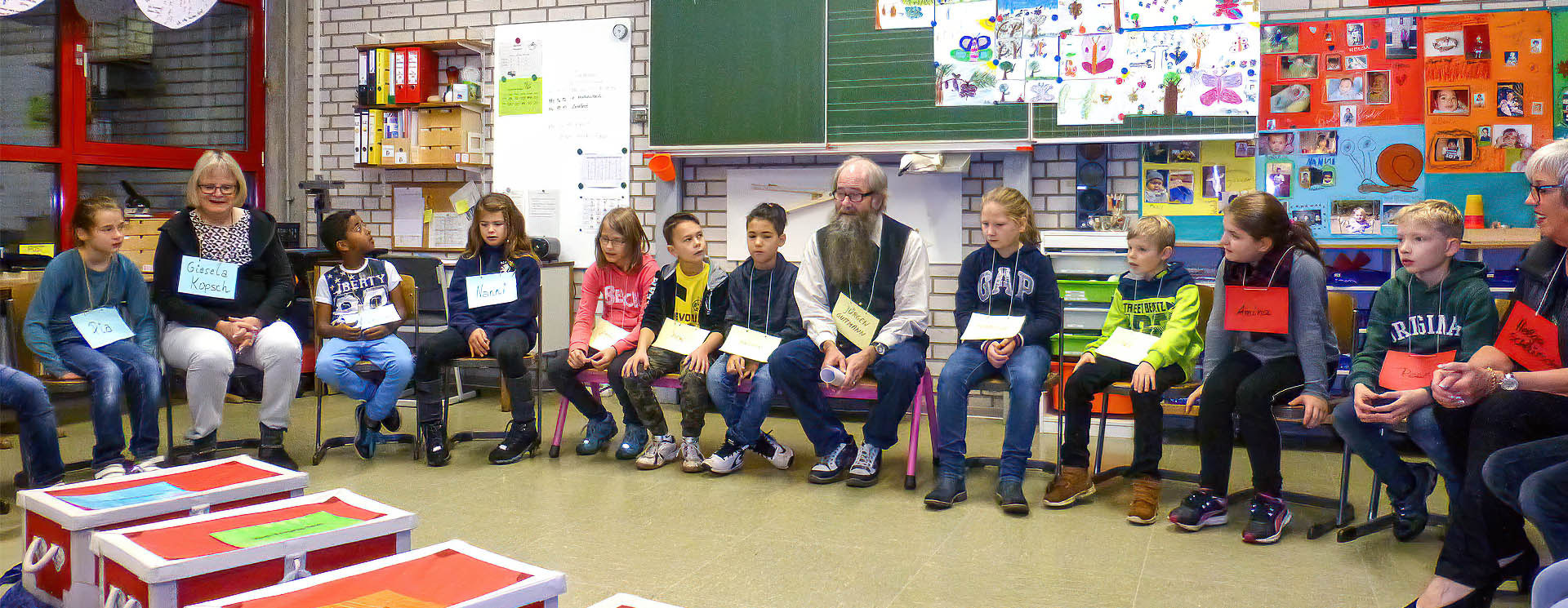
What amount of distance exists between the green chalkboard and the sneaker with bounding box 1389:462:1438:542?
9.15 feet

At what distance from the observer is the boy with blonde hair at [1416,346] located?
8.73ft

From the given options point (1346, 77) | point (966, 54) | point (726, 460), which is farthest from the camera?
point (966, 54)

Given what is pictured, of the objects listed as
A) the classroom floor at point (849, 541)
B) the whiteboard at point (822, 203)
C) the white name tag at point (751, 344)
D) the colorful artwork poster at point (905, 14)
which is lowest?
the classroom floor at point (849, 541)

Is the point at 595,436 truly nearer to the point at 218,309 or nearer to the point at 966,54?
the point at 218,309

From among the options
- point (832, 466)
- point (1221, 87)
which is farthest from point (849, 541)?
point (1221, 87)

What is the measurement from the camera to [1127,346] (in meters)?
3.29

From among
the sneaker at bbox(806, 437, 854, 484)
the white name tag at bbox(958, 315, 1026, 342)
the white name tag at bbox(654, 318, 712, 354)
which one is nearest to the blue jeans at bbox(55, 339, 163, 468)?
the white name tag at bbox(654, 318, 712, 354)

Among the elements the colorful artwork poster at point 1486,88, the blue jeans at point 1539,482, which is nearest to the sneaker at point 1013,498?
the blue jeans at point 1539,482

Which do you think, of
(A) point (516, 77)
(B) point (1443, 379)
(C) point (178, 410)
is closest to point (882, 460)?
(B) point (1443, 379)

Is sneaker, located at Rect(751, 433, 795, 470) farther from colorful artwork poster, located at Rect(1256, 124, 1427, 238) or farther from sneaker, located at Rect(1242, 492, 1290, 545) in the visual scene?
colorful artwork poster, located at Rect(1256, 124, 1427, 238)

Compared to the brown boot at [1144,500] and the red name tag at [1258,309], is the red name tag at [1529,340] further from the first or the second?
the brown boot at [1144,500]

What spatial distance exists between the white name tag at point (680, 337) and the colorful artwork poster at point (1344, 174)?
245cm

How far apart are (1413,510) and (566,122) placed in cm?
411

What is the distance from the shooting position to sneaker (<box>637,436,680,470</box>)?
3.79 meters
